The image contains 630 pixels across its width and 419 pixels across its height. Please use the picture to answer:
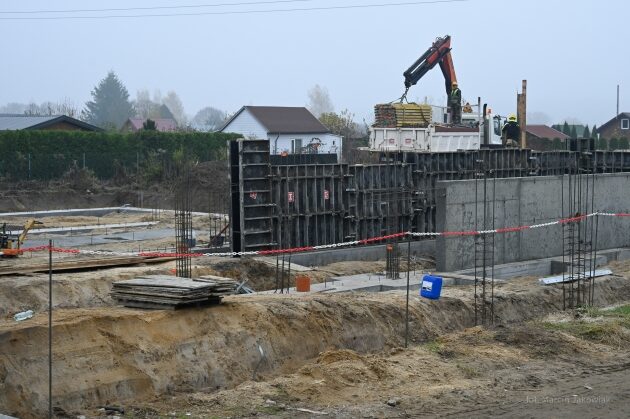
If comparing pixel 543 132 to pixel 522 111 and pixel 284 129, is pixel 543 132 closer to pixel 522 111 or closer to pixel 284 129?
pixel 284 129

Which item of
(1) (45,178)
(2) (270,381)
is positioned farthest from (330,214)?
(1) (45,178)

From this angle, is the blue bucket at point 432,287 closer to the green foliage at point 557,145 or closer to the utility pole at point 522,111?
the utility pole at point 522,111

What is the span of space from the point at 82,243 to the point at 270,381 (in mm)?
14896

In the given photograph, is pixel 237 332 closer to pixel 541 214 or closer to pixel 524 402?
pixel 524 402

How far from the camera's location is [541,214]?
79.9 ft

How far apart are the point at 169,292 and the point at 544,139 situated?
5565cm

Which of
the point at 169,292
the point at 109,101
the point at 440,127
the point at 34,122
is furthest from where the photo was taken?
the point at 109,101

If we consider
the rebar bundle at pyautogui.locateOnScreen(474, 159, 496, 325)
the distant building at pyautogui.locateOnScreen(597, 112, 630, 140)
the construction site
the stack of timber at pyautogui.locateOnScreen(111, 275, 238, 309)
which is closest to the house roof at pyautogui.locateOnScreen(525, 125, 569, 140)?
the distant building at pyautogui.locateOnScreen(597, 112, 630, 140)

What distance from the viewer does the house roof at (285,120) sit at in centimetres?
5728

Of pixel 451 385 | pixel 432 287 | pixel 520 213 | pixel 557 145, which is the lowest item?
pixel 451 385

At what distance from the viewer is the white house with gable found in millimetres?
56375

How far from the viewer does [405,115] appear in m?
29.8

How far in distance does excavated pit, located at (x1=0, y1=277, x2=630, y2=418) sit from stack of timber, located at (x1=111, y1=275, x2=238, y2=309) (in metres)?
0.22

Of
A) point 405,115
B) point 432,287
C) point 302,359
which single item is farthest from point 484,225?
point 405,115
